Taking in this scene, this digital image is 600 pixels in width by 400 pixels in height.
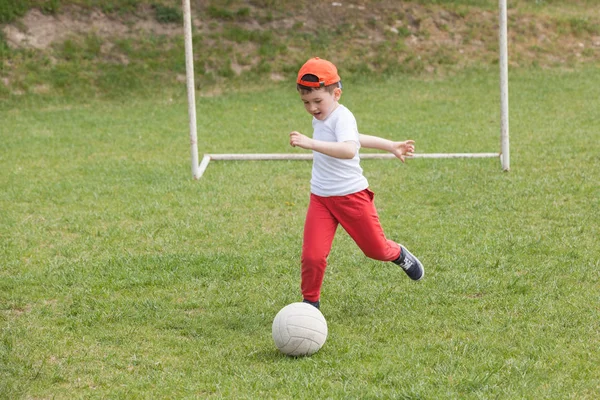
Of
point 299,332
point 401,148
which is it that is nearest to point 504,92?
point 401,148

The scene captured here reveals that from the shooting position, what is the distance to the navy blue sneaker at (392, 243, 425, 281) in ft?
19.7

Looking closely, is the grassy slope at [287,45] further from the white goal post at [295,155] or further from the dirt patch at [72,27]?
the white goal post at [295,155]

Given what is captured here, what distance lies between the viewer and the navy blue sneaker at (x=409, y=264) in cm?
601

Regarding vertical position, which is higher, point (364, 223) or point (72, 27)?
point (364, 223)

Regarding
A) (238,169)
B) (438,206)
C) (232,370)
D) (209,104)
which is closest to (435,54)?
(209,104)

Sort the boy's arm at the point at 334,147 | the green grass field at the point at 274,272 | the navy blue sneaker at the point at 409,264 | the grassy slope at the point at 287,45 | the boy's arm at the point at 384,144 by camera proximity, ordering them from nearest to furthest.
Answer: the green grass field at the point at 274,272
the boy's arm at the point at 334,147
the boy's arm at the point at 384,144
the navy blue sneaker at the point at 409,264
the grassy slope at the point at 287,45

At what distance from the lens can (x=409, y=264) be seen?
606 centimetres

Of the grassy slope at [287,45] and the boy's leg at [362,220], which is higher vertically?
the boy's leg at [362,220]

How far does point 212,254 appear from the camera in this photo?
723cm

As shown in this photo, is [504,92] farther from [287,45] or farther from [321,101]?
[287,45]

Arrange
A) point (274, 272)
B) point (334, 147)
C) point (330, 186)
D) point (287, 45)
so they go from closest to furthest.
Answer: point (334, 147)
point (330, 186)
point (274, 272)
point (287, 45)

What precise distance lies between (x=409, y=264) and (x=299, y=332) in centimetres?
135

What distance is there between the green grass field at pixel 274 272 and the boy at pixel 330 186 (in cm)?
44

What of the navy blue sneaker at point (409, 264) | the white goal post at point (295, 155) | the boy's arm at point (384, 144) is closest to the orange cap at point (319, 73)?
the boy's arm at point (384, 144)
